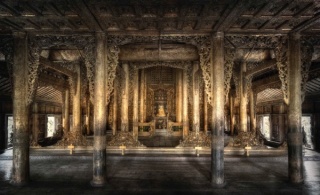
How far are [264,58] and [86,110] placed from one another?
14.2 meters

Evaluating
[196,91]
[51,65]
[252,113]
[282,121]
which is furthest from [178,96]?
[51,65]

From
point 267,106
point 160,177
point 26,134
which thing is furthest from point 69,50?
point 267,106

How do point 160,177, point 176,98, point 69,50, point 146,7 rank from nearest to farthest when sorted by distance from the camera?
1. point 146,7
2. point 160,177
3. point 69,50
4. point 176,98

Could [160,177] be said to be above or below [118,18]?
below

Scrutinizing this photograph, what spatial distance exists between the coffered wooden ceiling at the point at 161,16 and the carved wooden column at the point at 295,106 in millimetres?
656

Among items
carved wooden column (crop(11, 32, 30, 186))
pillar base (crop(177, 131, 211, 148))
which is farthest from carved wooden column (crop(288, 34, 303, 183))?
carved wooden column (crop(11, 32, 30, 186))

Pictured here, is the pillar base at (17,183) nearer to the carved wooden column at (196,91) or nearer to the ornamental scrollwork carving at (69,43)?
the ornamental scrollwork carving at (69,43)

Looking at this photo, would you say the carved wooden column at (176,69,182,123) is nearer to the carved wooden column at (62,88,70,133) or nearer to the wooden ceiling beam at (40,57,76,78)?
the carved wooden column at (62,88,70,133)

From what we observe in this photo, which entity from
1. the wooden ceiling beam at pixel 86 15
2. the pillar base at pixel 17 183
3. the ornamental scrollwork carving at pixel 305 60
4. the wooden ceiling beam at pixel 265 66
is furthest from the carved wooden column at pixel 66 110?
the ornamental scrollwork carving at pixel 305 60

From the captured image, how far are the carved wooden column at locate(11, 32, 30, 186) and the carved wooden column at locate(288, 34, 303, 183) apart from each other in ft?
26.6

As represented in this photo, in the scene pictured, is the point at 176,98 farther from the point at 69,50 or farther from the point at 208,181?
the point at 208,181

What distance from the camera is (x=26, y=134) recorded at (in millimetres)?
6707

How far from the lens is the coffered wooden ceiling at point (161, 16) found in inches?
201

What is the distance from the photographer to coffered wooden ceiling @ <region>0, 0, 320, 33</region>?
5.11 metres
